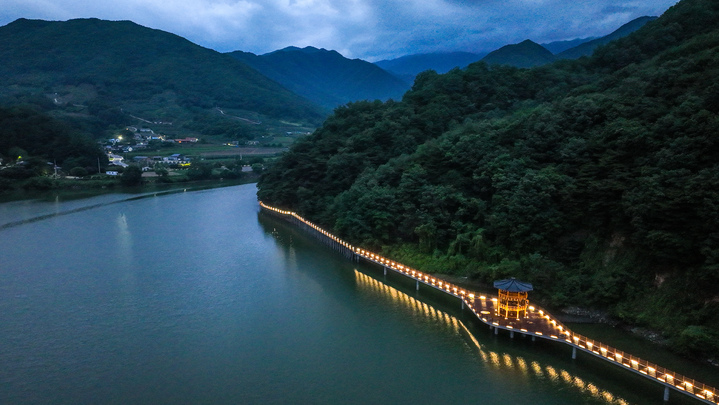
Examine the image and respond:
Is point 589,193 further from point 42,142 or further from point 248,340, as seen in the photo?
point 42,142

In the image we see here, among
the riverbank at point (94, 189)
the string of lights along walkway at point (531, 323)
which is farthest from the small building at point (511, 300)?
the riverbank at point (94, 189)

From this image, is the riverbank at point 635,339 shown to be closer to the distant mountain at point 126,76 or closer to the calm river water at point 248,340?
the calm river water at point 248,340

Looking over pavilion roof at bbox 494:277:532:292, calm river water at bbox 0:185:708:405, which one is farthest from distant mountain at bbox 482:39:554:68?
pavilion roof at bbox 494:277:532:292

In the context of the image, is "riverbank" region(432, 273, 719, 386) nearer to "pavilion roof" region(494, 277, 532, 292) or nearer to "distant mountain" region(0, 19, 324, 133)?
"pavilion roof" region(494, 277, 532, 292)

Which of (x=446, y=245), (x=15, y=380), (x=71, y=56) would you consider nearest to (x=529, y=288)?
(x=446, y=245)

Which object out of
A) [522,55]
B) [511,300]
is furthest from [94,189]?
[522,55]

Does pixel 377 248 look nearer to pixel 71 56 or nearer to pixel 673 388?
pixel 673 388
